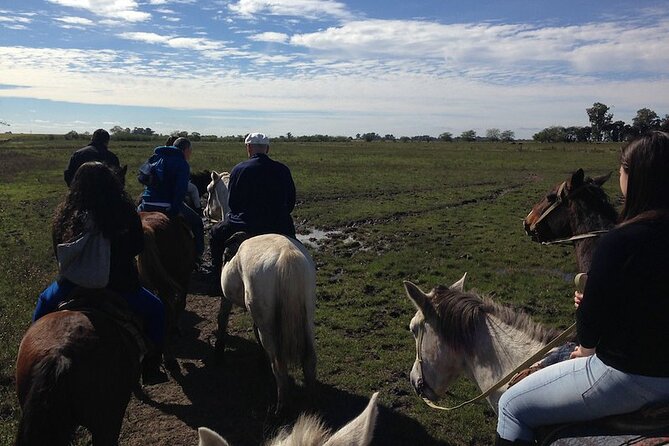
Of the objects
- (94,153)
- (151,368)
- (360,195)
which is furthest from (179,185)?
(360,195)

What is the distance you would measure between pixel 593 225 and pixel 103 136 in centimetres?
798

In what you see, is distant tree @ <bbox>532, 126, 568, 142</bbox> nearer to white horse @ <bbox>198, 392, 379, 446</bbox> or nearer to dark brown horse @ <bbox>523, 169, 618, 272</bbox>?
dark brown horse @ <bbox>523, 169, 618, 272</bbox>

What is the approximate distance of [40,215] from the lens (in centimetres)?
1684

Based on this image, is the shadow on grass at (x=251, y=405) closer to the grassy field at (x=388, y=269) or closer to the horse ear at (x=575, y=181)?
the grassy field at (x=388, y=269)

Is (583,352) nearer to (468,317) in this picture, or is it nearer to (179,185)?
(468,317)

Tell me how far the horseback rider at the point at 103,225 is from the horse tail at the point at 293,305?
1.36 m

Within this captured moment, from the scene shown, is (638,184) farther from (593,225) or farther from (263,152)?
(263,152)

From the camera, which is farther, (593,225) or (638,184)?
(593,225)

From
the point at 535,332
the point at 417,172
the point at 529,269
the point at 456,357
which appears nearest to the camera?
the point at 535,332

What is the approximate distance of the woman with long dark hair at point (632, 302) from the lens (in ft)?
6.55

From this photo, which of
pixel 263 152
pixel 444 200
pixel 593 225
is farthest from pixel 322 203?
pixel 593 225

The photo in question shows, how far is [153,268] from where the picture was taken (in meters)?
6.24

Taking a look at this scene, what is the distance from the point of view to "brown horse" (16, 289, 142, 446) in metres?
2.77

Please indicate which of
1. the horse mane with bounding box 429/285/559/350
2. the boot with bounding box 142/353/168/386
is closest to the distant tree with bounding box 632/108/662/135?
the horse mane with bounding box 429/285/559/350
